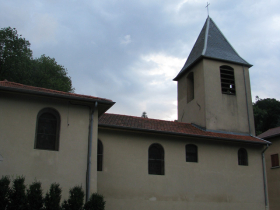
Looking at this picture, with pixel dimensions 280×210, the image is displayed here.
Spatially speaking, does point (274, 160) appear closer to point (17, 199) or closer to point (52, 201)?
point (52, 201)

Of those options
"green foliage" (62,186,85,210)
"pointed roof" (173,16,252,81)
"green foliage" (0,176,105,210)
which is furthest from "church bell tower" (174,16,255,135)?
"green foliage" (0,176,105,210)

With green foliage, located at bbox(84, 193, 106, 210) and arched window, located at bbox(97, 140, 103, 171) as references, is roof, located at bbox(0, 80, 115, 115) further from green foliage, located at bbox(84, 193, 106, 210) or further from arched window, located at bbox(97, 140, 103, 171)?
green foliage, located at bbox(84, 193, 106, 210)

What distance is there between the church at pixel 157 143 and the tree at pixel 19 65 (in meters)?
13.5

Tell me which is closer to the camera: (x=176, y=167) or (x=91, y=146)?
(x=91, y=146)

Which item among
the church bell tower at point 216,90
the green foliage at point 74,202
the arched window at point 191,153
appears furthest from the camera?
the church bell tower at point 216,90

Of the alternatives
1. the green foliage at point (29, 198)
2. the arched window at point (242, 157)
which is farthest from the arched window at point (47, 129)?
the arched window at point (242, 157)

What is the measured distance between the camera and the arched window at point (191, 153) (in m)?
17.1

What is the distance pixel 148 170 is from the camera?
15.9 meters

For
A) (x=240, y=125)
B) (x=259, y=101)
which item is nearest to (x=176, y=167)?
(x=240, y=125)

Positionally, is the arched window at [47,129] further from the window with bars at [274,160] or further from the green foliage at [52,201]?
the window with bars at [274,160]

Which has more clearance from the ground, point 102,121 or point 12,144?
point 102,121

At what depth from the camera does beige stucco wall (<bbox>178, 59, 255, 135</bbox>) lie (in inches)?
773

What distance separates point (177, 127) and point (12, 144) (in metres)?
8.99

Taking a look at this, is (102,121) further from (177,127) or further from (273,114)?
(273,114)
